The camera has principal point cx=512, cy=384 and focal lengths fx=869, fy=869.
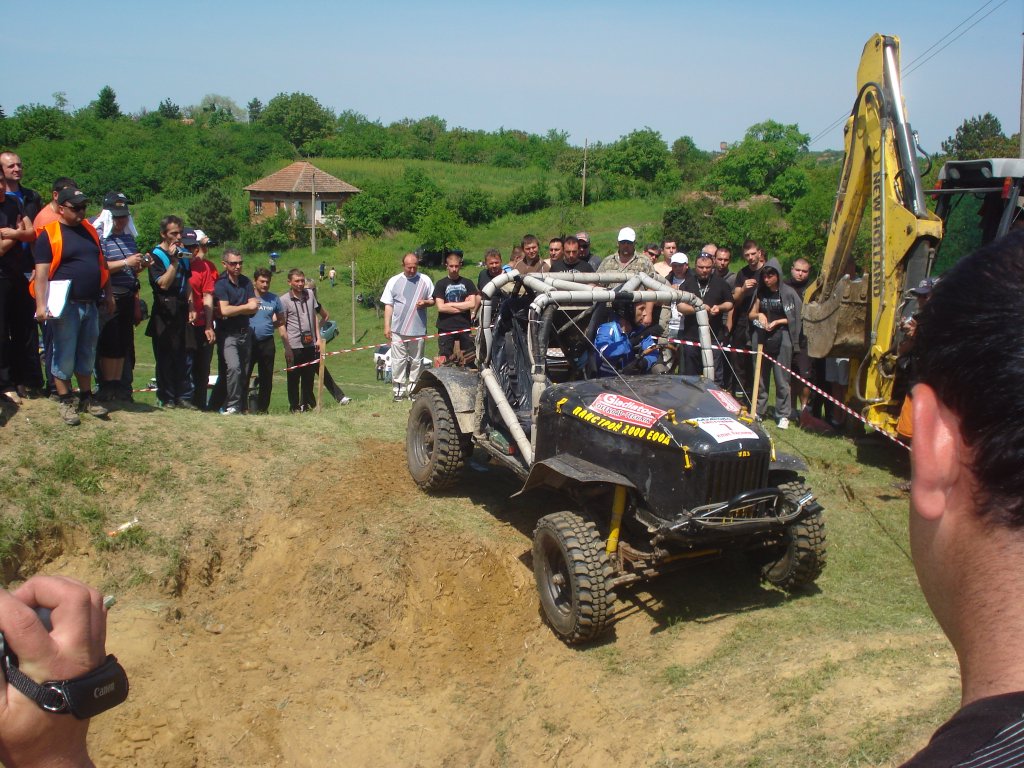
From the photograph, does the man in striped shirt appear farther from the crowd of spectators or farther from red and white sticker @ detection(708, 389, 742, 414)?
red and white sticker @ detection(708, 389, 742, 414)

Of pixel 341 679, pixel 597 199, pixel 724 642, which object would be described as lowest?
pixel 341 679

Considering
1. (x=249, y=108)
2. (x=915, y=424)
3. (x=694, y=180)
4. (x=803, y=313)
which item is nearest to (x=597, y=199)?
(x=694, y=180)

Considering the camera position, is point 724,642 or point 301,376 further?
point 301,376

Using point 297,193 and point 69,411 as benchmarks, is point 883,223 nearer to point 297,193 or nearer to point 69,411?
point 69,411

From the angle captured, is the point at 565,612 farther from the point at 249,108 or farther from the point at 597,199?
the point at 249,108

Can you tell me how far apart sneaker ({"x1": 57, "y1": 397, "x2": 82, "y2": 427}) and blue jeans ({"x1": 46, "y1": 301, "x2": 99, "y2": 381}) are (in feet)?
0.78

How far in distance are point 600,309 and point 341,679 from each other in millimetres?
3531

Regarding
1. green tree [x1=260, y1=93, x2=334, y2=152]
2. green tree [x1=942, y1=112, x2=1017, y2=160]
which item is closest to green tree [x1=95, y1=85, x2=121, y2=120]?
green tree [x1=260, y1=93, x2=334, y2=152]

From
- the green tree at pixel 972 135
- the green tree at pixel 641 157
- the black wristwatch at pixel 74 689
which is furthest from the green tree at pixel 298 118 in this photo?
the black wristwatch at pixel 74 689

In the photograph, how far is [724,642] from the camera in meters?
5.79

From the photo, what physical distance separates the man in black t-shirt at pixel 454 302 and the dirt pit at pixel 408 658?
308cm

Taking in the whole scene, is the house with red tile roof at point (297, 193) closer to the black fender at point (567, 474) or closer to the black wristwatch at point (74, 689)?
the black fender at point (567, 474)

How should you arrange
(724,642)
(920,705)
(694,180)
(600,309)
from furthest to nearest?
(694,180)
(600,309)
(724,642)
(920,705)

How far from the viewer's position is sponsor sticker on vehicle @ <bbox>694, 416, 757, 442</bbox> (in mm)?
5758
